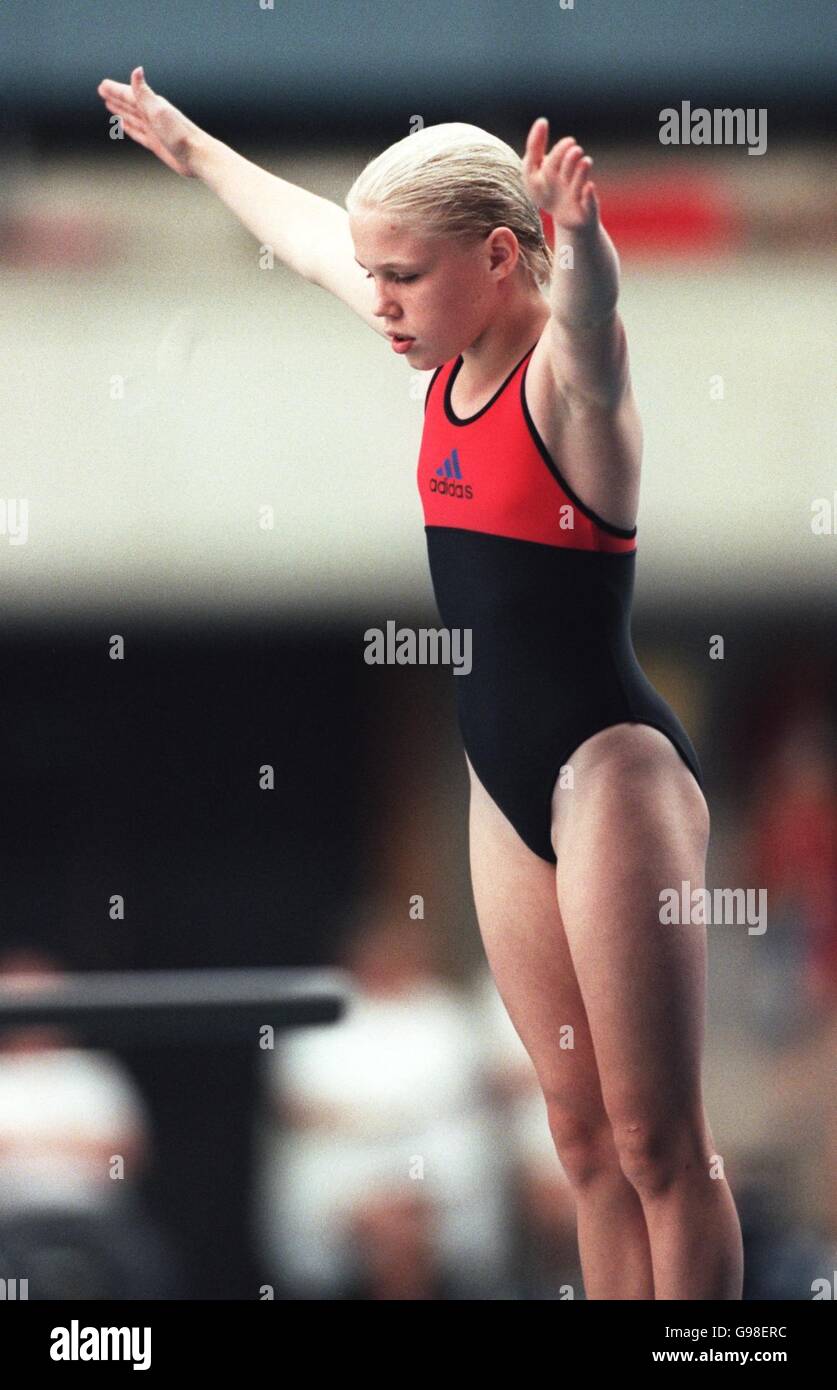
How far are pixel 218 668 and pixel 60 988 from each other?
32.7 inches

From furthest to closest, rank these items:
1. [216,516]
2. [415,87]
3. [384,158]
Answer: [216,516], [415,87], [384,158]

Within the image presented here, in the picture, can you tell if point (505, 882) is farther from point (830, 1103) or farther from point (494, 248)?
point (830, 1103)

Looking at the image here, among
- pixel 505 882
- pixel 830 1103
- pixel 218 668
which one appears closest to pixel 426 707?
pixel 218 668

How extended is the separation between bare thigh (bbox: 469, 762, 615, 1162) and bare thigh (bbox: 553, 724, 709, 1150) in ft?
0.19

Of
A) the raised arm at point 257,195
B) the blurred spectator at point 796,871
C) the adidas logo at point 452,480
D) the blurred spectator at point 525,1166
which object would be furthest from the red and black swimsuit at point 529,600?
the blurred spectator at point 796,871

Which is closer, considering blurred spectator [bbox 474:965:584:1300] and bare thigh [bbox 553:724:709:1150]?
bare thigh [bbox 553:724:709:1150]

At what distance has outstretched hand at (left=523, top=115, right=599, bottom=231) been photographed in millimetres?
2152

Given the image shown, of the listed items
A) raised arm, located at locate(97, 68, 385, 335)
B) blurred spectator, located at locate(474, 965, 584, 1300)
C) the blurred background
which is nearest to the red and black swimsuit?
raised arm, located at locate(97, 68, 385, 335)

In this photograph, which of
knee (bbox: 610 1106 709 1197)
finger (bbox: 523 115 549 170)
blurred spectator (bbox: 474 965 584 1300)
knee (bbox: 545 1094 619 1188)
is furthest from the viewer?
blurred spectator (bbox: 474 965 584 1300)

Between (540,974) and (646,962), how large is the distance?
20cm

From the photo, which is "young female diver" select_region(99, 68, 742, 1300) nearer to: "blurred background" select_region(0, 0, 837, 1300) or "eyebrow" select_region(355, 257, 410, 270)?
"eyebrow" select_region(355, 257, 410, 270)

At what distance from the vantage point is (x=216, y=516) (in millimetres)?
3852

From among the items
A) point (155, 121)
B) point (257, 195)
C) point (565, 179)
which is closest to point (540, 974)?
point (565, 179)

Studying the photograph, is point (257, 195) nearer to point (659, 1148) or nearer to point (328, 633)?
point (328, 633)
